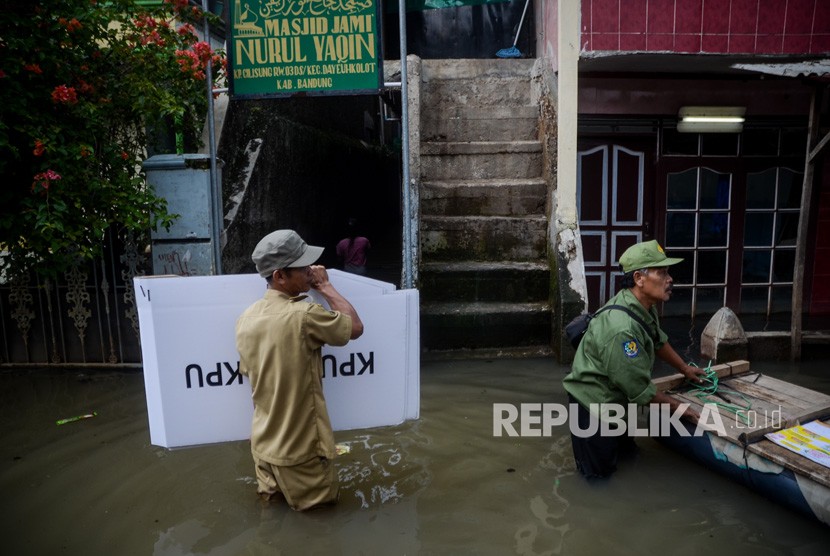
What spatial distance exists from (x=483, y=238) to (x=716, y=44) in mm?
3055

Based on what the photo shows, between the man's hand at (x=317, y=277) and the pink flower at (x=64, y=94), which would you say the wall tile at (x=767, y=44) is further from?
the pink flower at (x=64, y=94)

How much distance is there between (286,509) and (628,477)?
7.18 feet

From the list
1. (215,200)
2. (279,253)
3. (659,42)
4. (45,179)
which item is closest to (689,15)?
(659,42)

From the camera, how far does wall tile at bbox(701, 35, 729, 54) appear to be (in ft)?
20.1

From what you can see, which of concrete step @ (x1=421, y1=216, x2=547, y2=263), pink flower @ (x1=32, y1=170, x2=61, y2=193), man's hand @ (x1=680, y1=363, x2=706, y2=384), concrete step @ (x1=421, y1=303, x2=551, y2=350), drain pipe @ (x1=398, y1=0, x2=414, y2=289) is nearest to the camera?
man's hand @ (x1=680, y1=363, x2=706, y2=384)

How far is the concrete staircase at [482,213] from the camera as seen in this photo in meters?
6.44

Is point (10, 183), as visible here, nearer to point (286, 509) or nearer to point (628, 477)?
point (286, 509)

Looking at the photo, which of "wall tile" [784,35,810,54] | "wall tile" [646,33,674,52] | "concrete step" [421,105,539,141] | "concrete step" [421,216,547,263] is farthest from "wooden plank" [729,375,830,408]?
"concrete step" [421,105,539,141]

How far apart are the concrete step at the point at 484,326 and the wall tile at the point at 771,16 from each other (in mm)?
3504

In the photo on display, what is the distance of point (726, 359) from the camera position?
5.90 m

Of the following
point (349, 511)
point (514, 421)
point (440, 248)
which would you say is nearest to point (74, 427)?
point (349, 511)

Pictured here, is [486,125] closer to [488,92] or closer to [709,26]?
[488,92]

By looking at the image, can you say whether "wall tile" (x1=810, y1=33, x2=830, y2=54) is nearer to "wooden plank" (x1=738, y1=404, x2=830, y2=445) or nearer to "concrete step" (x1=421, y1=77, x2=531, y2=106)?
"concrete step" (x1=421, y1=77, x2=531, y2=106)
